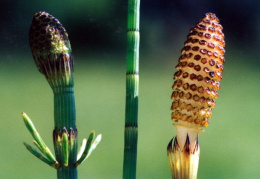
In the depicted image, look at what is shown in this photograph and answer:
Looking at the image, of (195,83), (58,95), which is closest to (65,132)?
(58,95)

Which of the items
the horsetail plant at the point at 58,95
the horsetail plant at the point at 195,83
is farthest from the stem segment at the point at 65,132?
the horsetail plant at the point at 195,83

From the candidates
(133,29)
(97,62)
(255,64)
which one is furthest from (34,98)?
(133,29)

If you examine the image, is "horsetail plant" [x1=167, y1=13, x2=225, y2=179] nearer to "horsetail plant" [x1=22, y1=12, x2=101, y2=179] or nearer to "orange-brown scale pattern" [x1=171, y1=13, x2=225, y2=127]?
"orange-brown scale pattern" [x1=171, y1=13, x2=225, y2=127]

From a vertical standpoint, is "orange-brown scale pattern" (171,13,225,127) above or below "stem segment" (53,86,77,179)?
above

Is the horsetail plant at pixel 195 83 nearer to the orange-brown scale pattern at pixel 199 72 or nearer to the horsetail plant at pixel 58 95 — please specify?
the orange-brown scale pattern at pixel 199 72

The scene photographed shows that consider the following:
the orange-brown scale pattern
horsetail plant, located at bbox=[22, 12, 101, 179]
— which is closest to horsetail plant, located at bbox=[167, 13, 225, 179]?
the orange-brown scale pattern
